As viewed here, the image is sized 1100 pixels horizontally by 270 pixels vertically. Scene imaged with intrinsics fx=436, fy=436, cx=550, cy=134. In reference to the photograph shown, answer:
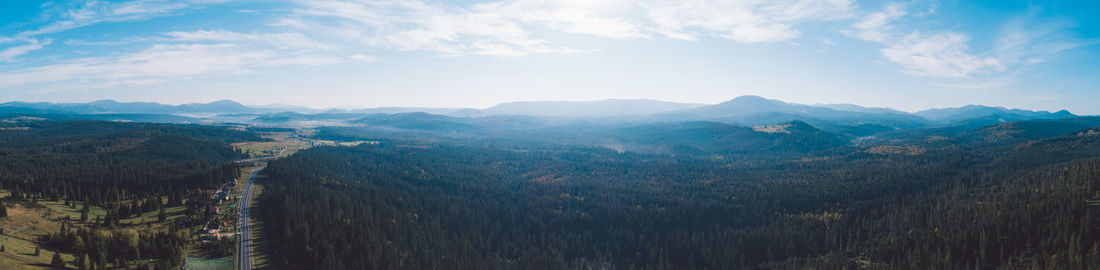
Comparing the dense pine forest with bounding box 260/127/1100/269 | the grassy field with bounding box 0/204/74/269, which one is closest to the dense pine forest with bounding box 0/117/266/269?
the grassy field with bounding box 0/204/74/269

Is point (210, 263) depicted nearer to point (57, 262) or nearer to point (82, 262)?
point (82, 262)

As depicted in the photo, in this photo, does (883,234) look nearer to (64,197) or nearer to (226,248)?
(226,248)

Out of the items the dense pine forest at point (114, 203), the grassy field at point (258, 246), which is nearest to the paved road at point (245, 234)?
the grassy field at point (258, 246)

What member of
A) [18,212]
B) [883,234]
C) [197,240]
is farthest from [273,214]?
[883,234]

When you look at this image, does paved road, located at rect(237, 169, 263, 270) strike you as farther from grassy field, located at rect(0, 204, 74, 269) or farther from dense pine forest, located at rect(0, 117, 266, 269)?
grassy field, located at rect(0, 204, 74, 269)

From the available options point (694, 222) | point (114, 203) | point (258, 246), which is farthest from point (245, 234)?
point (694, 222)

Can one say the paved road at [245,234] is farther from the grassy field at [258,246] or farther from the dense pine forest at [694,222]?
the dense pine forest at [694,222]
